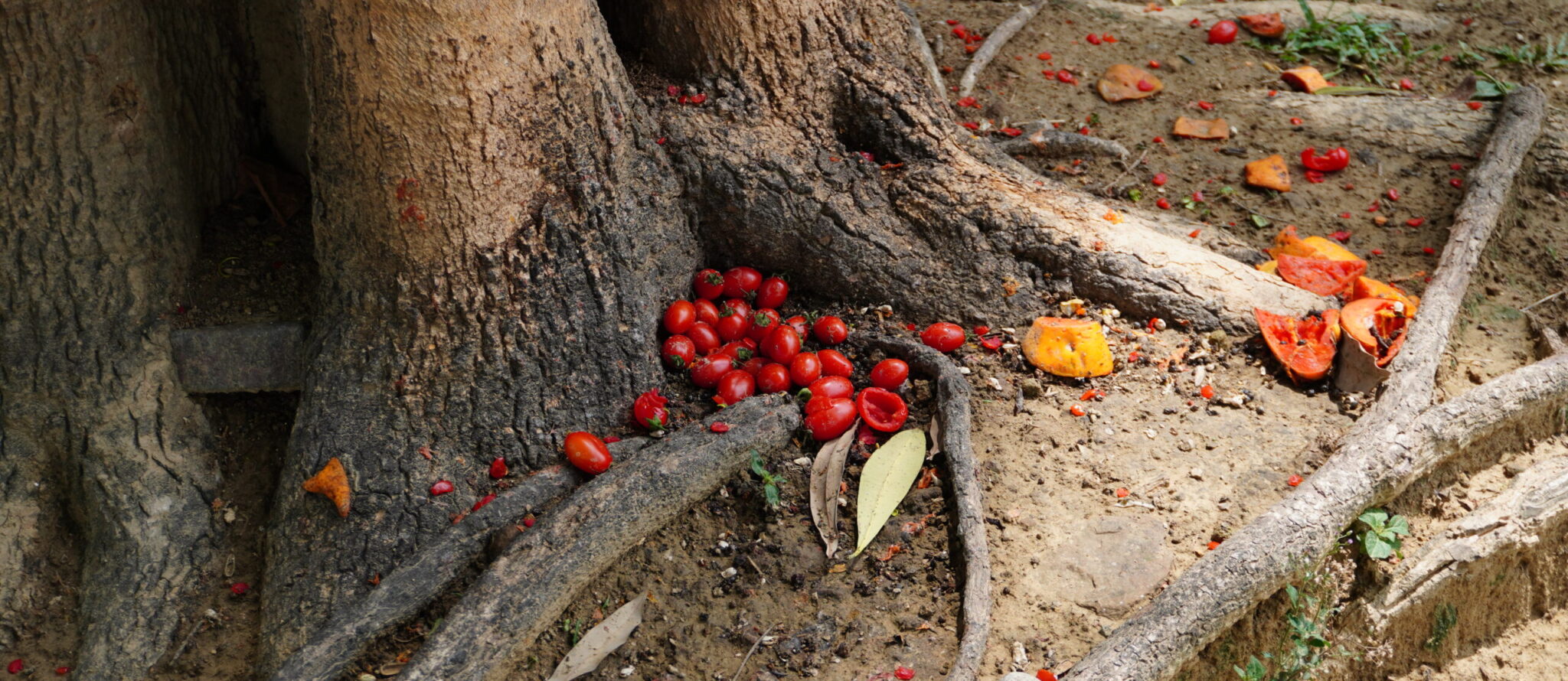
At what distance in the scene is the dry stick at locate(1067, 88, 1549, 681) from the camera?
9.46ft

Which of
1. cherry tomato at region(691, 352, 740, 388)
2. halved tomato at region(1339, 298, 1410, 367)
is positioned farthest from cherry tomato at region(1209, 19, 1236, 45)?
cherry tomato at region(691, 352, 740, 388)

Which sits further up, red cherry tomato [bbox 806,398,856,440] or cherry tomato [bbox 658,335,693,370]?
cherry tomato [bbox 658,335,693,370]

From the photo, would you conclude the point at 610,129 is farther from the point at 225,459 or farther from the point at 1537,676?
the point at 1537,676

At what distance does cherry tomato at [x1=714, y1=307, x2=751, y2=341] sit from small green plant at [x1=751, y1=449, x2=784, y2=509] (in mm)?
553

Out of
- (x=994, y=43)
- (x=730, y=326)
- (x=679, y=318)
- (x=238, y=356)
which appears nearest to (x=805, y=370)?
(x=730, y=326)

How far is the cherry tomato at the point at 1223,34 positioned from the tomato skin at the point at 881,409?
3.33 metres

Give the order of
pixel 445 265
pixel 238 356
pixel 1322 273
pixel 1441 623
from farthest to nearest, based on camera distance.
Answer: pixel 1322 273 < pixel 1441 623 < pixel 238 356 < pixel 445 265

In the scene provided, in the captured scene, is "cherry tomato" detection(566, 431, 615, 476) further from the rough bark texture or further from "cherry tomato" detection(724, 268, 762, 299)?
"cherry tomato" detection(724, 268, 762, 299)

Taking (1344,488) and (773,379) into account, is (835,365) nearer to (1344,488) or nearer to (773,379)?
(773,379)

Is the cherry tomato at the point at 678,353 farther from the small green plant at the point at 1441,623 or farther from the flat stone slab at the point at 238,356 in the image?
the small green plant at the point at 1441,623

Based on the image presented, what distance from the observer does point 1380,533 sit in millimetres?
3303

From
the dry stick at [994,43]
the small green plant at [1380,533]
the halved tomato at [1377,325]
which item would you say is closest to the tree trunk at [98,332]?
the dry stick at [994,43]

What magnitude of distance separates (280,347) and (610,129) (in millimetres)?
1235

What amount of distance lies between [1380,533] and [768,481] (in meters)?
1.87
